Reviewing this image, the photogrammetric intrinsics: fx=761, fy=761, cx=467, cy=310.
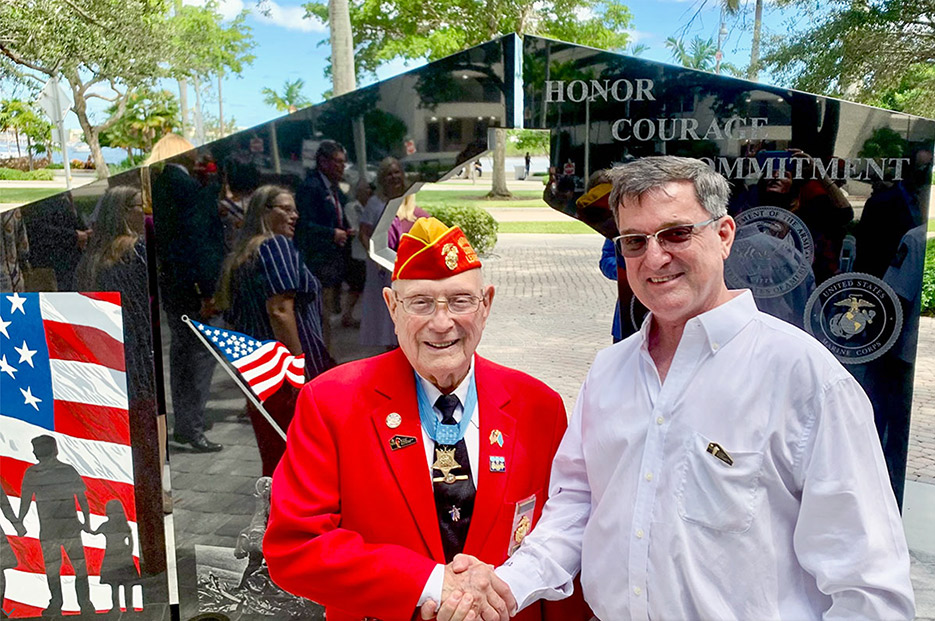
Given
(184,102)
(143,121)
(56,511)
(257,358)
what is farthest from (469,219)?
(184,102)

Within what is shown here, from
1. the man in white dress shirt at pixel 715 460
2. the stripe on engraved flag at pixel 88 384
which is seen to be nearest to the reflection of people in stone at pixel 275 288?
the stripe on engraved flag at pixel 88 384

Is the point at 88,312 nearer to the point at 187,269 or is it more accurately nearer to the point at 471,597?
the point at 187,269

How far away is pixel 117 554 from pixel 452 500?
206 centimetres

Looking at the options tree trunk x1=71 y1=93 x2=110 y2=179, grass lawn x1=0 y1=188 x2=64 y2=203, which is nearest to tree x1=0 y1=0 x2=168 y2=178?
tree trunk x1=71 y1=93 x2=110 y2=179

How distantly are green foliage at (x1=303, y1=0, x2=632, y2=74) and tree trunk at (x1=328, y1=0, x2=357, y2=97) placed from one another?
2362 millimetres

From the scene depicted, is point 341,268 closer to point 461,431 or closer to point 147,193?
point 147,193

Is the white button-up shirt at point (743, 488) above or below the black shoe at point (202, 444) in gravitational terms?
above

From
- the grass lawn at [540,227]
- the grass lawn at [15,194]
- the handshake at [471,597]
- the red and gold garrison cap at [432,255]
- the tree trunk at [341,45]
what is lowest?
the handshake at [471,597]

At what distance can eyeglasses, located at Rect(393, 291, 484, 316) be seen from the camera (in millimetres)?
1965

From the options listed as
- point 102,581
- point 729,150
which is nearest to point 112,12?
point 102,581

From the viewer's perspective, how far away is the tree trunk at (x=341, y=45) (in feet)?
22.4

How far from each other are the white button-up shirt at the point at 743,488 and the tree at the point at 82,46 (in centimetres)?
731

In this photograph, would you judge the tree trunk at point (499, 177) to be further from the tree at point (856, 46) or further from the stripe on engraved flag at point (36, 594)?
the tree at point (856, 46)

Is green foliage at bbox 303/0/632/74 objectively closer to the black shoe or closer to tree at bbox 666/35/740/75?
tree at bbox 666/35/740/75
